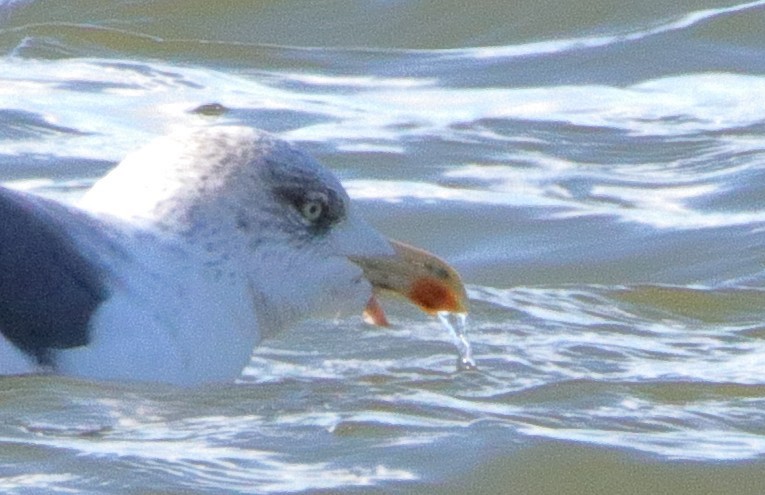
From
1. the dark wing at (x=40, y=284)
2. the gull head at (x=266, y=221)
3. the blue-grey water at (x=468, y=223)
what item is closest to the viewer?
the blue-grey water at (x=468, y=223)

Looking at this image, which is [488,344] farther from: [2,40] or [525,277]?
[2,40]

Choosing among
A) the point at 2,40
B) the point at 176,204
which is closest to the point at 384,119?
the point at 2,40

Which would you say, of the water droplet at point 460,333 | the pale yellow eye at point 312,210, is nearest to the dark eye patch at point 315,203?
the pale yellow eye at point 312,210

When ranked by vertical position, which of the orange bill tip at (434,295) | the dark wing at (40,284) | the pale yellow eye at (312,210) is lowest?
the dark wing at (40,284)

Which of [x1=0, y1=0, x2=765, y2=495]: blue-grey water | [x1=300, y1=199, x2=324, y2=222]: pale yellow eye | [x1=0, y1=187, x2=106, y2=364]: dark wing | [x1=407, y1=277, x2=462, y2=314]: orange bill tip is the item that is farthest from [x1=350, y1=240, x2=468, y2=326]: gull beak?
[x1=0, y1=187, x2=106, y2=364]: dark wing

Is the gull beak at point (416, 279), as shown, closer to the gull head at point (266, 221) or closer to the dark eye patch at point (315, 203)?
the gull head at point (266, 221)

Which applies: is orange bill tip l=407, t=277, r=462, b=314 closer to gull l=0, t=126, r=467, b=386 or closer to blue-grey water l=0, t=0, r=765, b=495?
gull l=0, t=126, r=467, b=386
